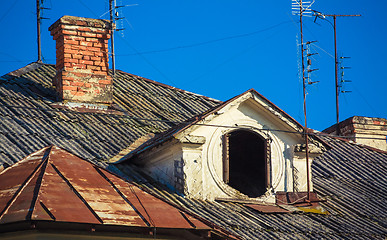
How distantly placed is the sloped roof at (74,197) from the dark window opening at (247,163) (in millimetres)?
4054

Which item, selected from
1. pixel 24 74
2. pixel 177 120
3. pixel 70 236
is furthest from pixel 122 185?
pixel 24 74

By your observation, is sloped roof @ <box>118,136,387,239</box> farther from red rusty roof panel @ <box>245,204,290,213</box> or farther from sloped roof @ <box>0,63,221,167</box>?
sloped roof @ <box>0,63,221,167</box>

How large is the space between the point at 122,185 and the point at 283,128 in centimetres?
445

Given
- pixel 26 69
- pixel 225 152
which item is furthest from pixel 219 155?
pixel 26 69

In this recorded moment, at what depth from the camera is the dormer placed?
1597 centimetres

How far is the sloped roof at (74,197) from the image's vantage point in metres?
12.3

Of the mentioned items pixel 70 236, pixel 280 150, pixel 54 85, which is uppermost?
pixel 54 85

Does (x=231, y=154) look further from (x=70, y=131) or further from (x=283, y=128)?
(x=70, y=131)

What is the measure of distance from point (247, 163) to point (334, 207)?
7.99 feet

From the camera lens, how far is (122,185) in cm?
1391

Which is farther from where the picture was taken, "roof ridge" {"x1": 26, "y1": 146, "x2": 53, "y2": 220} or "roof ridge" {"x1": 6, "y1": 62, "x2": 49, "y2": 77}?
"roof ridge" {"x1": 6, "y1": 62, "x2": 49, "y2": 77}

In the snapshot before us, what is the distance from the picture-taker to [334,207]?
17.4 meters

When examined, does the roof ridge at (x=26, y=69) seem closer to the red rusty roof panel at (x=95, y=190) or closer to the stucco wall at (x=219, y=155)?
the stucco wall at (x=219, y=155)

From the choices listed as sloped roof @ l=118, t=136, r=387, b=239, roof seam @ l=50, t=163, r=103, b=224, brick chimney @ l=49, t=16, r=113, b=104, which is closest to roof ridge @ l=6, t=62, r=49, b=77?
brick chimney @ l=49, t=16, r=113, b=104
